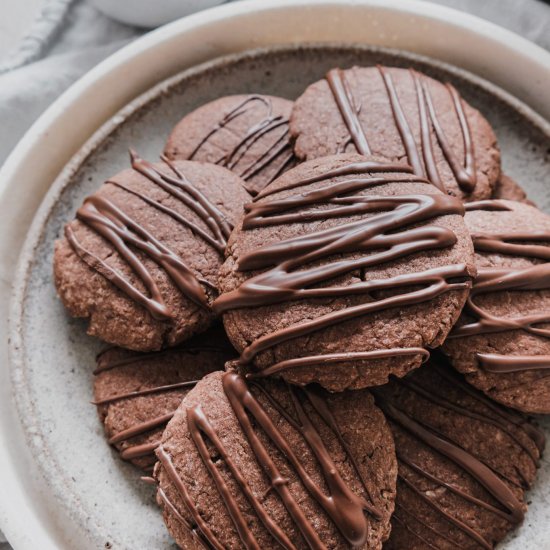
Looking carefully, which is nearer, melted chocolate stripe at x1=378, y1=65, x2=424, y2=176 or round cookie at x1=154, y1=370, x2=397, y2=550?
round cookie at x1=154, y1=370, x2=397, y2=550

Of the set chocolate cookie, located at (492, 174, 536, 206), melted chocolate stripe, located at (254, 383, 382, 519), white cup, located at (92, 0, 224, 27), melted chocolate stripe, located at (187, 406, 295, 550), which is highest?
chocolate cookie, located at (492, 174, 536, 206)

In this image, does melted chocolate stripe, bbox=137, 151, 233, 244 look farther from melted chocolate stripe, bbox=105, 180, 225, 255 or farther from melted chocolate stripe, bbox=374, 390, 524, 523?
melted chocolate stripe, bbox=374, 390, 524, 523

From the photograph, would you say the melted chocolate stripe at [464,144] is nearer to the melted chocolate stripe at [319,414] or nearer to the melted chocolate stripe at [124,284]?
the melted chocolate stripe at [319,414]

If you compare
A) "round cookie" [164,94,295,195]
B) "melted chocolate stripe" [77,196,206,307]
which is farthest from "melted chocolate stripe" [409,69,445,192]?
"melted chocolate stripe" [77,196,206,307]

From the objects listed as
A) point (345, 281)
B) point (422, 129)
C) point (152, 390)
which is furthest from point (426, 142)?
point (152, 390)

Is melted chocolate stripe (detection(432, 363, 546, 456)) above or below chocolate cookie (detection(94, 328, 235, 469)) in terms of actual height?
above

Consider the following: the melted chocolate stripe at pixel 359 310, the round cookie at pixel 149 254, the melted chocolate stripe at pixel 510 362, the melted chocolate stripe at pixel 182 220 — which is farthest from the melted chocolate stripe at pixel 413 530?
the melted chocolate stripe at pixel 182 220

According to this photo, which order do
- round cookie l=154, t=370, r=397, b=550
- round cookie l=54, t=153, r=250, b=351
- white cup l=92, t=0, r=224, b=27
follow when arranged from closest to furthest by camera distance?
round cookie l=154, t=370, r=397, b=550 < round cookie l=54, t=153, r=250, b=351 < white cup l=92, t=0, r=224, b=27
